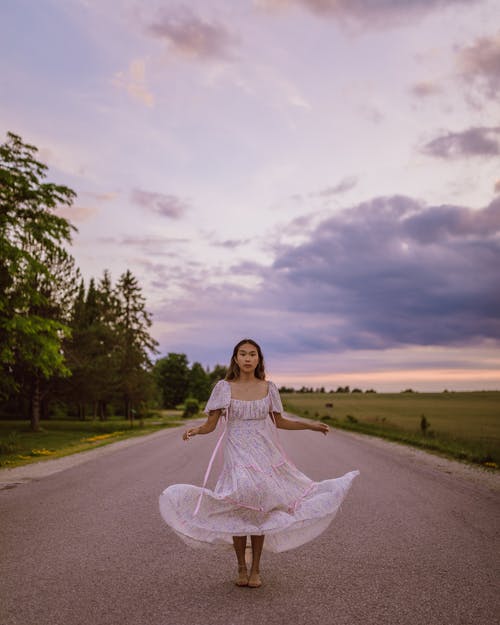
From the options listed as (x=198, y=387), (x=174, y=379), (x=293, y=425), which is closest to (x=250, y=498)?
(x=293, y=425)

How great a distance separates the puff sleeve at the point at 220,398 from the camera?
4.78m

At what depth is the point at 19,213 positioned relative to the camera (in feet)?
67.6

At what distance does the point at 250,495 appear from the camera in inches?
179

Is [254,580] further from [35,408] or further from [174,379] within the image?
[174,379]

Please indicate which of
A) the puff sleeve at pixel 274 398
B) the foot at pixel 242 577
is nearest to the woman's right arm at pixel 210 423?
the puff sleeve at pixel 274 398

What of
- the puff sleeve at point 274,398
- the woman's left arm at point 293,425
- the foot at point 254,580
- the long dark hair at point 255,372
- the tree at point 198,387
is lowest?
the foot at point 254,580

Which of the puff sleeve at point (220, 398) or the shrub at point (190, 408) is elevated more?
the puff sleeve at point (220, 398)

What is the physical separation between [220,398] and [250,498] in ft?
2.75

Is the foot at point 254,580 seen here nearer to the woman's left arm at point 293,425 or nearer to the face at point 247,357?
the woman's left arm at point 293,425

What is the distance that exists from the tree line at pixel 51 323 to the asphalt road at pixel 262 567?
37.9 ft

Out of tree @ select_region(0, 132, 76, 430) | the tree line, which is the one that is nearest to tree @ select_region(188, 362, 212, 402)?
the tree line

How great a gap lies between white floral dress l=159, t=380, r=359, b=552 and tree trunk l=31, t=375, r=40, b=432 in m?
31.0

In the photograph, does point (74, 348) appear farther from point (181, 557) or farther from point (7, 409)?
point (181, 557)

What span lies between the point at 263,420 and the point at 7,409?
52321 millimetres
